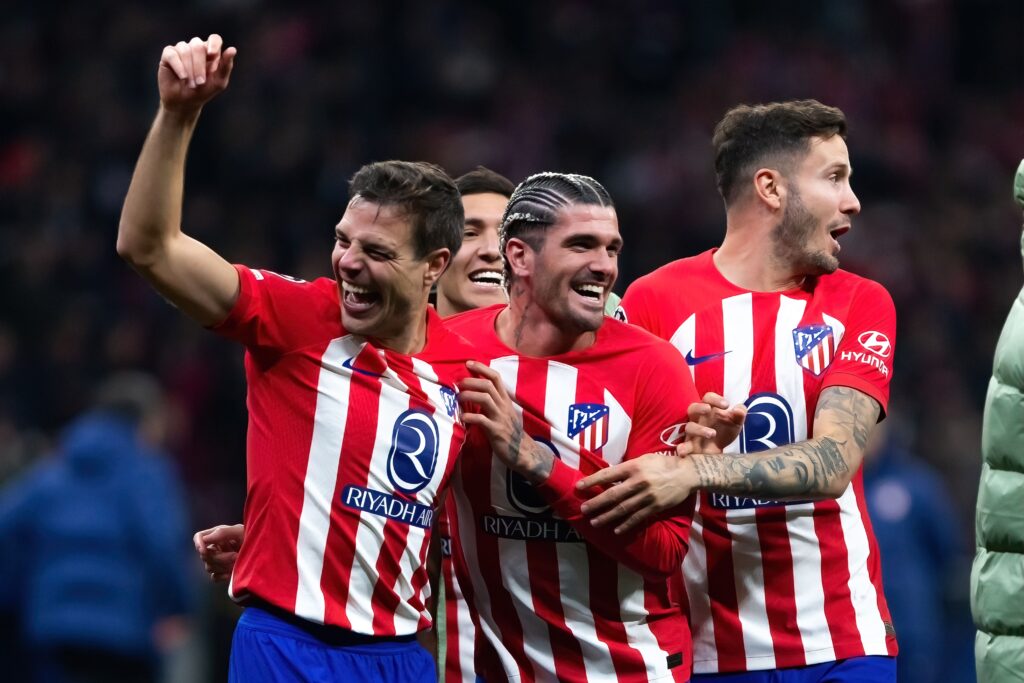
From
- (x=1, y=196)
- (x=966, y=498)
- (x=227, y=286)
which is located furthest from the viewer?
(x=1, y=196)

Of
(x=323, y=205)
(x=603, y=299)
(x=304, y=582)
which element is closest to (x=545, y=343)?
(x=603, y=299)

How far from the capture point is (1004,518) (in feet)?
12.0

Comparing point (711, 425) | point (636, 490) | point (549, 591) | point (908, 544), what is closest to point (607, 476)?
point (636, 490)

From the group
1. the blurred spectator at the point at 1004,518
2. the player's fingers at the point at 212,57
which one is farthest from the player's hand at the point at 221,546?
the blurred spectator at the point at 1004,518

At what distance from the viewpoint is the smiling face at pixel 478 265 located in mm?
4934

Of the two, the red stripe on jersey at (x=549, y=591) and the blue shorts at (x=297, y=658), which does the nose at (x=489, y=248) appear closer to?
the red stripe on jersey at (x=549, y=591)

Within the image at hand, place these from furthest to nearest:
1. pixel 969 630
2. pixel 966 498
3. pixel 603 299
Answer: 1. pixel 966 498
2. pixel 969 630
3. pixel 603 299

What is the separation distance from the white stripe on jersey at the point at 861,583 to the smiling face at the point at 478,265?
127cm

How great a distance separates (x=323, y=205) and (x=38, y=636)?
16.3ft

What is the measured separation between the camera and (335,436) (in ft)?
12.3

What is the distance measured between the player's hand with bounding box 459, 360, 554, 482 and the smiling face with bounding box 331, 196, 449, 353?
23 cm

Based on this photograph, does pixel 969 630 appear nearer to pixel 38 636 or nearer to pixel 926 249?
pixel 926 249

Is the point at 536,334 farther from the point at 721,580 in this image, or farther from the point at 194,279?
the point at 194,279

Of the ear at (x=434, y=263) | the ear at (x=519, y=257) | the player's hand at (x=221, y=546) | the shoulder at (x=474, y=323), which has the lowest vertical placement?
the player's hand at (x=221, y=546)
